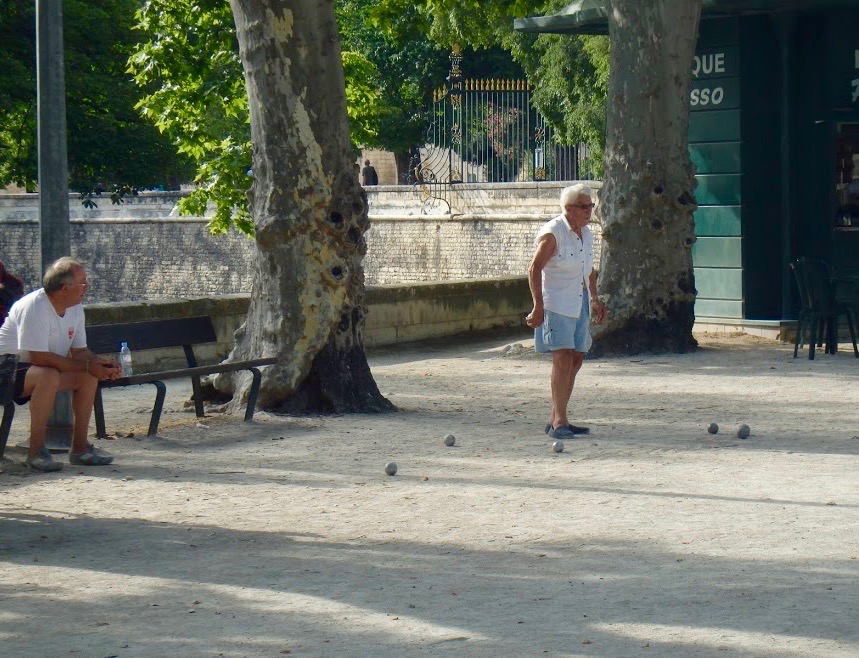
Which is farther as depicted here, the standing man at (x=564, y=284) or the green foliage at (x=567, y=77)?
the green foliage at (x=567, y=77)

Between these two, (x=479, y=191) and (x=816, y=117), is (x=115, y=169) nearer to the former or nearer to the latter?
(x=479, y=191)

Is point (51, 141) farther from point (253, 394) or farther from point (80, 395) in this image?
point (253, 394)

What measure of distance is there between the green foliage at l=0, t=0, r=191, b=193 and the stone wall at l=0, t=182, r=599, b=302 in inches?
248

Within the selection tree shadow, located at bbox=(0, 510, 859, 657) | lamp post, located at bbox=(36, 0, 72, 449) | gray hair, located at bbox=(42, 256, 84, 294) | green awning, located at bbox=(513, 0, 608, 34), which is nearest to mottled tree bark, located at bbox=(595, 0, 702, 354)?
green awning, located at bbox=(513, 0, 608, 34)

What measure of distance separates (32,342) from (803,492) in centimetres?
455

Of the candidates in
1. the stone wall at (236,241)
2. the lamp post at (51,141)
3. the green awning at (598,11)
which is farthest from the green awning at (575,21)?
the lamp post at (51,141)

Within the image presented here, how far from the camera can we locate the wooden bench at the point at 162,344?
1109 centimetres

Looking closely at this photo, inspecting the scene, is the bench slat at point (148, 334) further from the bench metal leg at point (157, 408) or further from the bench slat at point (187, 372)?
the bench metal leg at point (157, 408)

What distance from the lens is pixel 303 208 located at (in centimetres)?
1228

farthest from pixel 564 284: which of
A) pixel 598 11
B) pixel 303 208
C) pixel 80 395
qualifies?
pixel 598 11

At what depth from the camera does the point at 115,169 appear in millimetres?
28391

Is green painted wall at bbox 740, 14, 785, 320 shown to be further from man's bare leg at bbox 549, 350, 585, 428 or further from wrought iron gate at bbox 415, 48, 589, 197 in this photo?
wrought iron gate at bbox 415, 48, 589, 197

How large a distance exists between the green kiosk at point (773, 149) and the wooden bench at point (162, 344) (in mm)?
8173

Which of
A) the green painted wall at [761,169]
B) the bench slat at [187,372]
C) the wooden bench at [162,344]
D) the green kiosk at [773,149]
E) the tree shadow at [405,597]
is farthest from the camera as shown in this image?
the green painted wall at [761,169]
